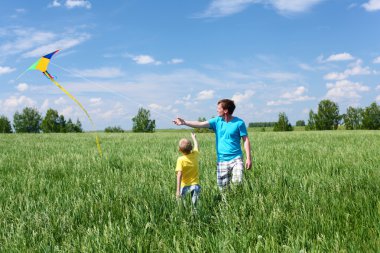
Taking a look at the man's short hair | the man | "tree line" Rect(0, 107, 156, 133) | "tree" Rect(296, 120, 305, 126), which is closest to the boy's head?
the man

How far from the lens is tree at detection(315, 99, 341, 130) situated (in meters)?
98.1

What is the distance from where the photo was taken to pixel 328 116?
324 ft

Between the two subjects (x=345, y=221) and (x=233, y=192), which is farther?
(x=233, y=192)

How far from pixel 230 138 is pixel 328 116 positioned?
3976 inches

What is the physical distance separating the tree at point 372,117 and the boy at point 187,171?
102163mm

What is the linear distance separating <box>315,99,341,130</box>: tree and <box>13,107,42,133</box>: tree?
83.1 m

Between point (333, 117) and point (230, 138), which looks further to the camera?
point (333, 117)

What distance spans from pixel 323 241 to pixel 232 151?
7.68ft

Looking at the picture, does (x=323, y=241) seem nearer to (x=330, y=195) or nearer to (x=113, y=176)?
(x=330, y=195)

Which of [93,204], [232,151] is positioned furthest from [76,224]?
[232,151]

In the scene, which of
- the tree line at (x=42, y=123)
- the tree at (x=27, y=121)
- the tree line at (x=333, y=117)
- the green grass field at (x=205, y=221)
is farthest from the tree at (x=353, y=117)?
the green grass field at (x=205, y=221)

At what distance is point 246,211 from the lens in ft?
13.8

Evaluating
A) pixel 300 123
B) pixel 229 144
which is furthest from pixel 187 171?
pixel 300 123

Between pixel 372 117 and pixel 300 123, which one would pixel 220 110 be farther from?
pixel 300 123
